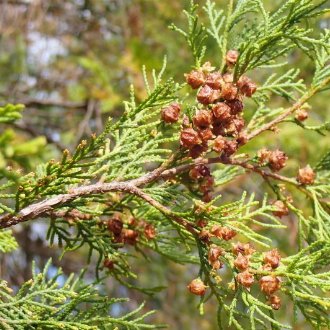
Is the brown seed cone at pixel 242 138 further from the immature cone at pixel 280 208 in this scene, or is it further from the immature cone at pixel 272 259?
the immature cone at pixel 272 259

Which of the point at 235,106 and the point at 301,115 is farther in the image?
the point at 301,115

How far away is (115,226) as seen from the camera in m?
1.88

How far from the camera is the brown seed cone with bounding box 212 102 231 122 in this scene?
165cm

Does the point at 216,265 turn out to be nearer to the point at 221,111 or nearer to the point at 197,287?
the point at 197,287

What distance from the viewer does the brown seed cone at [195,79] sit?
1.74 meters

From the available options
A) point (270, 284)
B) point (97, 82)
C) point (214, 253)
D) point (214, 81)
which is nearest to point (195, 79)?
point (214, 81)

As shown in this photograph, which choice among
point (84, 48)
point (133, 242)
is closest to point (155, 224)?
point (133, 242)

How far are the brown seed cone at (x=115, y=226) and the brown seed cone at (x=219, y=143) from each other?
438 millimetres

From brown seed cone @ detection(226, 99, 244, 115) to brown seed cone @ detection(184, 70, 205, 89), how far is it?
11cm

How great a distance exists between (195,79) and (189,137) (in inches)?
8.4

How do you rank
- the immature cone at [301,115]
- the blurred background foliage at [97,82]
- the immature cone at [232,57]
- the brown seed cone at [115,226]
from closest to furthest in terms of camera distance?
the immature cone at [232,57] → the brown seed cone at [115,226] → the immature cone at [301,115] → the blurred background foliage at [97,82]

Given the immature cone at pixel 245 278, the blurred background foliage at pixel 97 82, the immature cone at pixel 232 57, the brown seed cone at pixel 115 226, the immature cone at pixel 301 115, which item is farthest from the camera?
the blurred background foliage at pixel 97 82

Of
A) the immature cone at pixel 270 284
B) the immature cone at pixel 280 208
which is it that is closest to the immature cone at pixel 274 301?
the immature cone at pixel 270 284

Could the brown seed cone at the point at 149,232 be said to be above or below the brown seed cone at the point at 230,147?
below
